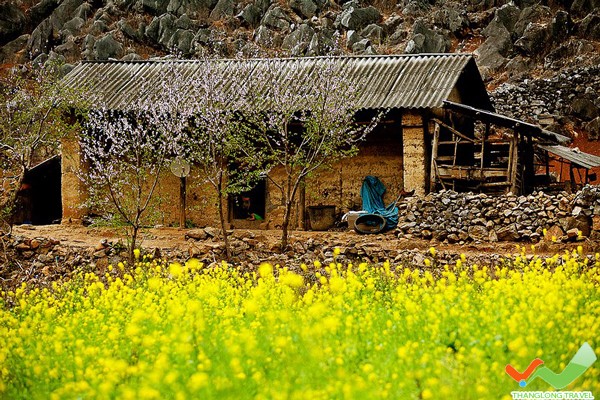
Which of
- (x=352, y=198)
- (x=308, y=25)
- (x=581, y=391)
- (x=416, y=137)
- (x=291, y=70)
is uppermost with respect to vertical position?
(x=308, y=25)

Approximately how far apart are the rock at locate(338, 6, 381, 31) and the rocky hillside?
7cm

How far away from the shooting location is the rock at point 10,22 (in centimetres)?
4916

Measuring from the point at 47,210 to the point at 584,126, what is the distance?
23.6 meters

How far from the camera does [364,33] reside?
43125 mm

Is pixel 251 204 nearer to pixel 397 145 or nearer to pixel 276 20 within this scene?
pixel 397 145

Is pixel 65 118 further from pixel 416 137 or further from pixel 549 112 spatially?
pixel 549 112

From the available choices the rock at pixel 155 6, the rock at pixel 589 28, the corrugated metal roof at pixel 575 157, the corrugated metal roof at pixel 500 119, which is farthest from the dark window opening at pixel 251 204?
the rock at pixel 155 6

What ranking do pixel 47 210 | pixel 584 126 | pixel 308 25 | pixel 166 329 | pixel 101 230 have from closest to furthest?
pixel 166 329, pixel 101 230, pixel 47 210, pixel 584 126, pixel 308 25

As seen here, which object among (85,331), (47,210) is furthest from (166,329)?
(47,210)

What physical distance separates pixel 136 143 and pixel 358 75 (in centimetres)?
743

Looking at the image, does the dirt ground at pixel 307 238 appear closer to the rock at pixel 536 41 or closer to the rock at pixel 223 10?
the rock at pixel 536 41

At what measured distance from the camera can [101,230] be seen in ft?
60.0

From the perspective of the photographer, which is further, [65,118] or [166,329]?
[65,118]

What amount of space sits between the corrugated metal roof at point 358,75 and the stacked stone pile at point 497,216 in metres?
2.99
